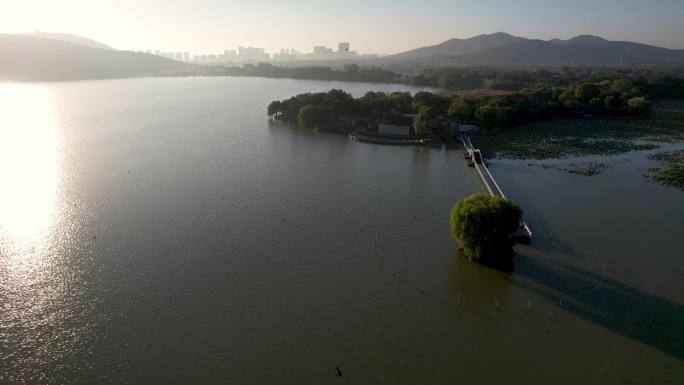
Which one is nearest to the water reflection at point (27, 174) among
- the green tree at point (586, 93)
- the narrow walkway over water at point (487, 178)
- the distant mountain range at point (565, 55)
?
the narrow walkway over water at point (487, 178)

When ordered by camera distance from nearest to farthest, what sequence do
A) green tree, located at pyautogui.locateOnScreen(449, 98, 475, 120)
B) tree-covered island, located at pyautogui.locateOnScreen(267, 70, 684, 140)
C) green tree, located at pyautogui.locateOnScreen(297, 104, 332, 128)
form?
tree-covered island, located at pyautogui.locateOnScreen(267, 70, 684, 140) → green tree, located at pyautogui.locateOnScreen(449, 98, 475, 120) → green tree, located at pyautogui.locateOnScreen(297, 104, 332, 128)

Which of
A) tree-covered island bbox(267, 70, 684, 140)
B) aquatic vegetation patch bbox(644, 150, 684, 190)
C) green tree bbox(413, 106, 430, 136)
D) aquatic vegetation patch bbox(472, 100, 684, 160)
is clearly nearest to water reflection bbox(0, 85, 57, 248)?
tree-covered island bbox(267, 70, 684, 140)

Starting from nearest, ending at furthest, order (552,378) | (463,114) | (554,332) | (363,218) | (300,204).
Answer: (552,378) → (554,332) → (363,218) → (300,204) → (463,114)

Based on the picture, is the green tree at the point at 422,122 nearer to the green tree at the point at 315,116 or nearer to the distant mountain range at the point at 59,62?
the green tree at the point at 315,116

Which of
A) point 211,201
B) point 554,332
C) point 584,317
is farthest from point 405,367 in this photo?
point 211,201

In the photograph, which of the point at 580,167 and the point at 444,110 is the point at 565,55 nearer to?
the point at 444,110

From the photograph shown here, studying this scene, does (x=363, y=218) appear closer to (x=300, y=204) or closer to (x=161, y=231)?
(x=300, y=204)

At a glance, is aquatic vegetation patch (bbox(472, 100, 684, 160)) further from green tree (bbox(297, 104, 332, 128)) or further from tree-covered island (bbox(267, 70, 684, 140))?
green tree (bbox(297, 104, 332, 128))
